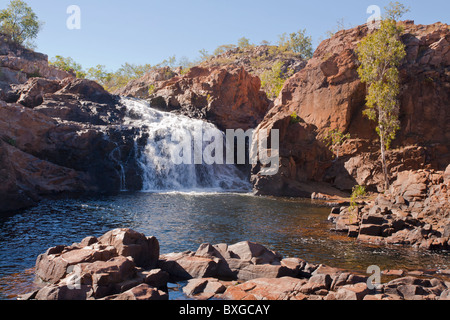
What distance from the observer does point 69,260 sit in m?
11.6

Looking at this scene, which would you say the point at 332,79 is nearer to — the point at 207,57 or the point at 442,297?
the point at 442,297

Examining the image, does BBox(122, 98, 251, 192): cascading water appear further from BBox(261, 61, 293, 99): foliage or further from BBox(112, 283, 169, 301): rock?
BBox(112, 283, 169, 301): rock

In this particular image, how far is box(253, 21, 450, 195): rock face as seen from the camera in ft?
117

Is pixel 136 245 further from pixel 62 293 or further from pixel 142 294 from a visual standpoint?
pixel 62 293

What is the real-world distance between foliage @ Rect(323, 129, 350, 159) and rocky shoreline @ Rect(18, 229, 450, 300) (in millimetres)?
25398

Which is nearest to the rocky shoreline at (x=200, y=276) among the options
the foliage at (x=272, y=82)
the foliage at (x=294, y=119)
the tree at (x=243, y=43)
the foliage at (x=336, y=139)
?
the foliage at (x=336, y=139)

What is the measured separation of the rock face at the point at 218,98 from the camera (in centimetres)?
4866

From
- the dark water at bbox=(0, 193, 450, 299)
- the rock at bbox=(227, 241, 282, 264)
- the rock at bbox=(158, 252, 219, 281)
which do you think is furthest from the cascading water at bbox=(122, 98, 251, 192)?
the rock at bbox=(158, 252, 219, 281)

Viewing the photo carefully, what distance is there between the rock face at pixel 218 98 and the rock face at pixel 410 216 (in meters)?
26.3

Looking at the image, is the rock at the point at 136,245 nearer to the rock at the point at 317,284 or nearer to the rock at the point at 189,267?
the rock at the point at 189,267

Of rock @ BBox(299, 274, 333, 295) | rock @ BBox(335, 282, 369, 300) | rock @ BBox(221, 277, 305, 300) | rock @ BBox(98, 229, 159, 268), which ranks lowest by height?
rock @ BBox(221, 277, 305, 300)

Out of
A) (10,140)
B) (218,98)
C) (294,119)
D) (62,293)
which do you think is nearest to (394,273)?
(62,293)

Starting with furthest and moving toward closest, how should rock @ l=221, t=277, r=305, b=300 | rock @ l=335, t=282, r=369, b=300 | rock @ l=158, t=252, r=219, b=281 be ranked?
rock @ l=158, t=252, r=219, b=281
rock @ l=221, t=277, r=305, b=300
rock @ l=335, t=282, r=369, b=300

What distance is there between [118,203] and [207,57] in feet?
265
